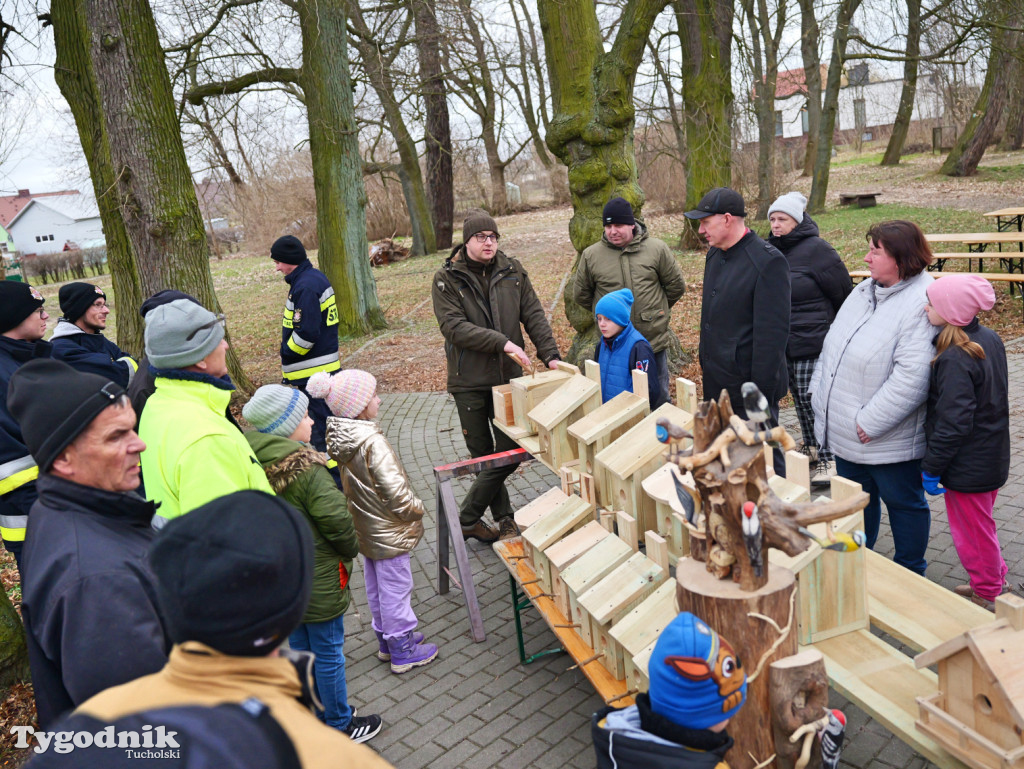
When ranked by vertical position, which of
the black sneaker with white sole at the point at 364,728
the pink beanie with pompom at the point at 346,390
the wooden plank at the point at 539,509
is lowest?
the black sneaker with white sole at the point at 364,728

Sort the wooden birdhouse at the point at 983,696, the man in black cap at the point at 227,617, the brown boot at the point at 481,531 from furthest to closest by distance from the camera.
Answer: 1. the brown boot at the point at 481,531
2. the wooden birdhouse at the point at 983,696
3. the man in black cap at the point at 227,617

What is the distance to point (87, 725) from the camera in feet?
4.13

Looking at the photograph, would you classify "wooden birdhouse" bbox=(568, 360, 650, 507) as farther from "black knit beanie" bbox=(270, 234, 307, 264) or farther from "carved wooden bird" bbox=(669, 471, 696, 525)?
"black knit beanie" bbox=(270, 234, 307, 264)

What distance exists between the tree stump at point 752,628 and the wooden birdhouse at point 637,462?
35.2 inches

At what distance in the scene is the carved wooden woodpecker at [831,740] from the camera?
2209mm

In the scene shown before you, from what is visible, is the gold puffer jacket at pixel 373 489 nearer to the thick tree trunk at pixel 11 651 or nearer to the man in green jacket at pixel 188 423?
the man in green jacket at pixel 188 423

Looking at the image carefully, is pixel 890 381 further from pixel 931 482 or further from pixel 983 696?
pixel 983 696

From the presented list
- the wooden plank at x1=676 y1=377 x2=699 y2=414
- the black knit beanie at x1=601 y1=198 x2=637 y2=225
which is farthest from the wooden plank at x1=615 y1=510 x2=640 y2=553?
the black knit beanie at x1=601 y1=198 x2=637 y2=225

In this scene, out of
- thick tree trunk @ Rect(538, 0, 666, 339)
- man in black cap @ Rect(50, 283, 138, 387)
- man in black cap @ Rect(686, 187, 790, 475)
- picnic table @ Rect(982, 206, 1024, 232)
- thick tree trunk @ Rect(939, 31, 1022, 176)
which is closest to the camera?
man in black cap @ Rect(686, 187, 790, 475)

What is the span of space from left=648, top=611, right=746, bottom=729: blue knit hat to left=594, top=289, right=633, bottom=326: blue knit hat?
2.54m

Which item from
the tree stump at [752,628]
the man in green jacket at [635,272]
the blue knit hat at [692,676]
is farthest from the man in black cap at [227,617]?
the man in green jacket at [635,272]

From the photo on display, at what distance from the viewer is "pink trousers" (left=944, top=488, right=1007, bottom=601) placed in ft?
11.3

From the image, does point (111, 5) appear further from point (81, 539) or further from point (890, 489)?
point (890, 489)

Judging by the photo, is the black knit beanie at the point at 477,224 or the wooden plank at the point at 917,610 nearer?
the wooden plank at the point at 917,610
